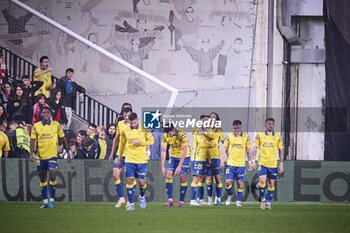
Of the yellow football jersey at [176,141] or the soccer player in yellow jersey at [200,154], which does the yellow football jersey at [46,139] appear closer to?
the yellow football jersey at [176,141]

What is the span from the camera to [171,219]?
20578mm

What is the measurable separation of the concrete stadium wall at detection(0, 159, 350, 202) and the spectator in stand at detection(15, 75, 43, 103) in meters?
2.26

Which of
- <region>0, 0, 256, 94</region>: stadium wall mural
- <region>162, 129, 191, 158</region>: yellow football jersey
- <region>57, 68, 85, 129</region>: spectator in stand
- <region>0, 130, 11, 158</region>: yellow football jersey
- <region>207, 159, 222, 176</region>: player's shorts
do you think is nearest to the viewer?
<region>162, 129, 191, 158</region>: yellow football jersey

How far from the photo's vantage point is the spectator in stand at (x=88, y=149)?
29.7 metres

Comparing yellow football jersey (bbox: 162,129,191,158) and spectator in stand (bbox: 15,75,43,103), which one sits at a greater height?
spectator in stand (bbox: 15,75,43,103)

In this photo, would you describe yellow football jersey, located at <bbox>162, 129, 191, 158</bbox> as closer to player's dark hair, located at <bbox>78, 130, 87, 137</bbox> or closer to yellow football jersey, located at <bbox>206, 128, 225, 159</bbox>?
yellow football jersey, located at <bbox>206, 128, 225, 159</bbox>

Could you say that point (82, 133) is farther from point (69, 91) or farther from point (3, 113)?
point (3, 113)

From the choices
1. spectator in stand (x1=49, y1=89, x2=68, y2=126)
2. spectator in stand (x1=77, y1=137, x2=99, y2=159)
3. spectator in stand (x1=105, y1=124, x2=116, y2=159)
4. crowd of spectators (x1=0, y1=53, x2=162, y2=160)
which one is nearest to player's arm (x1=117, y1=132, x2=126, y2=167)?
crowd of spectators (x1=0, y1=53, x2=162, y2=160)

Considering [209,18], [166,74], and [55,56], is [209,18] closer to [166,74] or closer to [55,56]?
[166,74]

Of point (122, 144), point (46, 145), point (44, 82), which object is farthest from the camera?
point (44, 82)

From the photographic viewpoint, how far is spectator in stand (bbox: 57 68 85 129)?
30.3 metres

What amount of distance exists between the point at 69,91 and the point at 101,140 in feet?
5.78

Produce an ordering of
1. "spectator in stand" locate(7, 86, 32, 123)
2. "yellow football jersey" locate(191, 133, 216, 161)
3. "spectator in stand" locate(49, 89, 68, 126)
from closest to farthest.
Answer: "yellow football jersey" locate(191, 133, 216, 161) → "spectator in stand" locate(7, 86, 32, 123) → "spectator in stand" locate(49, 89, 68, 126)

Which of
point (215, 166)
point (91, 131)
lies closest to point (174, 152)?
point (215, 166)
